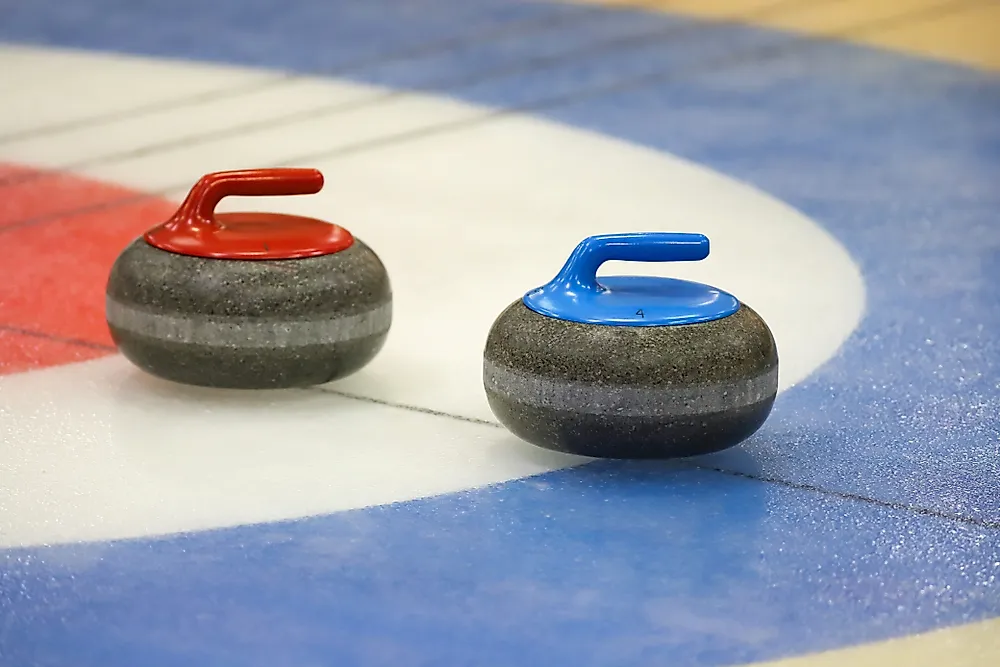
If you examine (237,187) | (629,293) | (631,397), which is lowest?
(631,397)

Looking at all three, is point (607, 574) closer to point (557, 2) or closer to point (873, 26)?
point (873, 26)

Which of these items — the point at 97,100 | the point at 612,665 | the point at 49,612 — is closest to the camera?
the point at 612,665

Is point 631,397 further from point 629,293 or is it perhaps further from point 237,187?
point 237,187

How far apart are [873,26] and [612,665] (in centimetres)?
648

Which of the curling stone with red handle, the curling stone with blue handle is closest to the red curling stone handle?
the curling stone with red handle

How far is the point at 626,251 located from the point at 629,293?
0.27 feet

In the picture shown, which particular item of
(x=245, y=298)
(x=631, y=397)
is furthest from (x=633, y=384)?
(x=245, y=298)

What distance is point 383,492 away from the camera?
9.61 ft

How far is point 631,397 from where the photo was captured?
9.43 feet

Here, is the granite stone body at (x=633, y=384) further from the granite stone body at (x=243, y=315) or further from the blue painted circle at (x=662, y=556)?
the granite stone body at (x=243, y=315)

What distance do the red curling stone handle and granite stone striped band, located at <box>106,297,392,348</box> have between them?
226 millimetres

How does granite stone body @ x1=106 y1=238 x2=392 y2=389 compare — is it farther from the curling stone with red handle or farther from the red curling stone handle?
the red curling stone handle

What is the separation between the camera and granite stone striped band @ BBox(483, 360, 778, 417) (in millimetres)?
2877

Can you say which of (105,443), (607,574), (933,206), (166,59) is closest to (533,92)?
(166,59)
